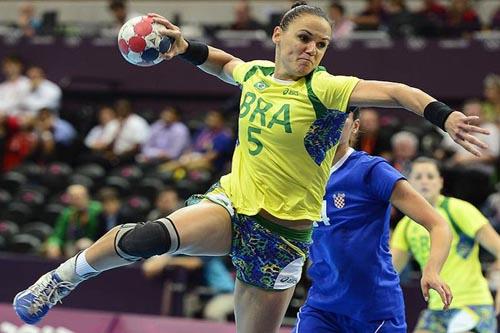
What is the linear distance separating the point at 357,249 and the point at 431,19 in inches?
360

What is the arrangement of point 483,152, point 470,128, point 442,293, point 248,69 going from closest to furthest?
1. point 470,128
2. point 442,293
3. point 248,69
4. point 483,152

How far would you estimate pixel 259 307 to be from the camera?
19.3 ft

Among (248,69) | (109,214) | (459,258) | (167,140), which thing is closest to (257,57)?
(167,140)

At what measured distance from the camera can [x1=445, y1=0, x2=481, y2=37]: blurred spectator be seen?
14141 mm

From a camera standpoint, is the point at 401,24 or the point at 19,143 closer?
the point at 401,24

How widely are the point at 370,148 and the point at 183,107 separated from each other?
183 inches

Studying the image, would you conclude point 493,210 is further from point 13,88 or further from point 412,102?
point 13,88

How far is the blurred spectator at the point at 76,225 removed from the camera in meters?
12.1

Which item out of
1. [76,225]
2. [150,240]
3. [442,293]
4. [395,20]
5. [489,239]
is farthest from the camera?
[395,20]

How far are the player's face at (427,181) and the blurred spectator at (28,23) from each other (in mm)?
9924

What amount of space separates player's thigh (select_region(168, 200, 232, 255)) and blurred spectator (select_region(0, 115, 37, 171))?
9607 millimetres

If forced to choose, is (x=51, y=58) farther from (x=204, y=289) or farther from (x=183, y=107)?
(x=204, y=289)

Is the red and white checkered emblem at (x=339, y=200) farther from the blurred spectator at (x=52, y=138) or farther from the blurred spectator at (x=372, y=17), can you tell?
the blurred spectator at (x=52, y=138)

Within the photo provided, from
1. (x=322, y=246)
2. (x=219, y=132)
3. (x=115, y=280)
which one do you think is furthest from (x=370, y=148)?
(x=322, y=246)
